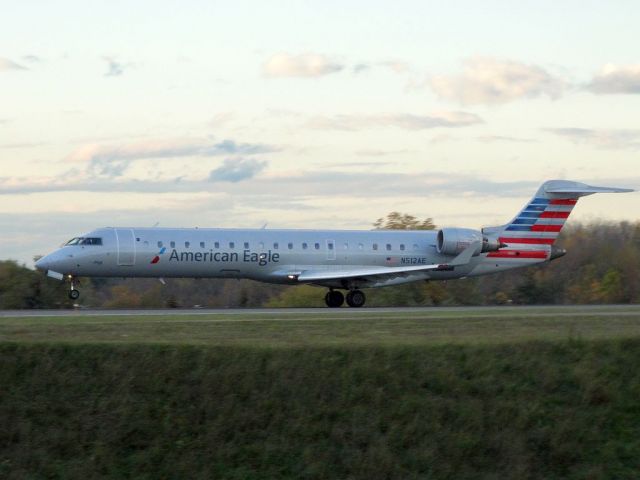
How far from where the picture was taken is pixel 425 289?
57.8 m

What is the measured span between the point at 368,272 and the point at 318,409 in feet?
76.5

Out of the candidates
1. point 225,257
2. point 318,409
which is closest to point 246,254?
point 225,257

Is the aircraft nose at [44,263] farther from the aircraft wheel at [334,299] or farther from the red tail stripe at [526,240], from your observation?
the red tail stripe at [526,240]

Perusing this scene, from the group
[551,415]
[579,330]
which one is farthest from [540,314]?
[551,415]

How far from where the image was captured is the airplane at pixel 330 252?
41.3 metres

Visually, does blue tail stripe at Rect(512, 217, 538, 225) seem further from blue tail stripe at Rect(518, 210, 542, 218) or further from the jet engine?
the jet engine

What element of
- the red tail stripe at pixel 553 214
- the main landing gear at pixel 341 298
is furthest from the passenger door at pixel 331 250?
the red tail stripe at pixel 553 214

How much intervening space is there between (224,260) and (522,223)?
13.9m

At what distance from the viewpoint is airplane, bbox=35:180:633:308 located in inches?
1626

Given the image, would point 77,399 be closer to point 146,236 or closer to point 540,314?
point 540,314

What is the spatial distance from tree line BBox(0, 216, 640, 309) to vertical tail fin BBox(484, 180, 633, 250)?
7.34 meters

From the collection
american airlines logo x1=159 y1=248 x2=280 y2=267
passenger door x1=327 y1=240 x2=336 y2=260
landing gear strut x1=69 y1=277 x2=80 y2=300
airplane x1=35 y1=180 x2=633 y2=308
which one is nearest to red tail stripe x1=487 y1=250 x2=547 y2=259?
airplane x1=35 y1=180 x2=633 y2=308

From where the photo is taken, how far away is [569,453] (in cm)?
1916

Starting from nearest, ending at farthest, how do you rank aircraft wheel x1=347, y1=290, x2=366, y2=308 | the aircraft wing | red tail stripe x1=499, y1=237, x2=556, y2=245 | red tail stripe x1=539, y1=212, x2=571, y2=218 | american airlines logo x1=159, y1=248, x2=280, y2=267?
american airlines logo x1=159, y1=248, x2=280, y2=267
the aircraft wing
aircraft wheel x1=347, y1=290, x2=366, y2=308
red tail stripe x1=499, y1=237, x2=556, y2=245
red tail stripe x1=539, y1=212, x2=571, y2=218
